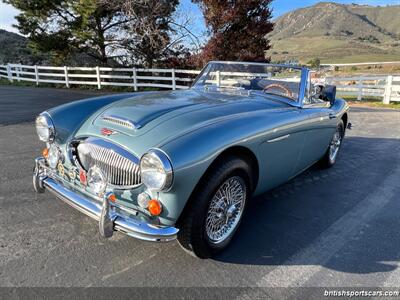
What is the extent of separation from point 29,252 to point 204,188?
151cm

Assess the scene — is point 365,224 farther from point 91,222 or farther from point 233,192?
point 91,222

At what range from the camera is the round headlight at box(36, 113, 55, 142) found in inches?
119

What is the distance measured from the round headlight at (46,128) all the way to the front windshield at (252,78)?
74.1 inches

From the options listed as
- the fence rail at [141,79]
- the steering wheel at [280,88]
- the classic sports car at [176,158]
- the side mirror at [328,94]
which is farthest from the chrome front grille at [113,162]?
the fence rail at [141,79]

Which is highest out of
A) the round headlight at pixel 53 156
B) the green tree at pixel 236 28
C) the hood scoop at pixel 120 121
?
the green tree at pixel 236 28

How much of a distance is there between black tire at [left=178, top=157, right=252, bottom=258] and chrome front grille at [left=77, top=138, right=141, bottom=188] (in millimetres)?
442

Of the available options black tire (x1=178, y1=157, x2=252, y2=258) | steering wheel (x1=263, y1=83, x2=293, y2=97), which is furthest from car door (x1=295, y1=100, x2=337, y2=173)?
black tire (x1=178, y1=157, x2=252, y2=258)

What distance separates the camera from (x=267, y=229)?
3102 millimetres

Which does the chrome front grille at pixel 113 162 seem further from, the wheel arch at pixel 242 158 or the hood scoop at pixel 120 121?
the wheel arch at pixel 242 158

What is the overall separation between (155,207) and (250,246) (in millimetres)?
1035

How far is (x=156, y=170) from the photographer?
2184mm

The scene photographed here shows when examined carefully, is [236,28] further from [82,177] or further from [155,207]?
[155,207]

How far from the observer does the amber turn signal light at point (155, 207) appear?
2.24m

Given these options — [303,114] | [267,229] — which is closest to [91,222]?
[267,229]
